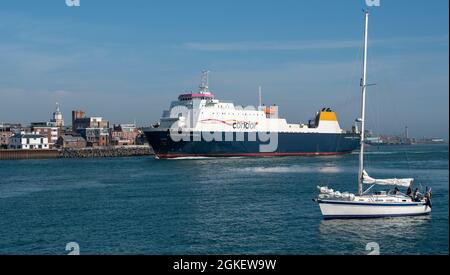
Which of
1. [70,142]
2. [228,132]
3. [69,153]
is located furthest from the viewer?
[70,142]

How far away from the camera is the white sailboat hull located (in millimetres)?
17516

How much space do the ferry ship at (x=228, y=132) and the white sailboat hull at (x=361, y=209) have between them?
34.7 m

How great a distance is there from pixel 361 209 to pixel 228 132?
37.3 meters

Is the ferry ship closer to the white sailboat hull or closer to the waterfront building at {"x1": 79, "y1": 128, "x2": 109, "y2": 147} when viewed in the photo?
the white sailboat hull

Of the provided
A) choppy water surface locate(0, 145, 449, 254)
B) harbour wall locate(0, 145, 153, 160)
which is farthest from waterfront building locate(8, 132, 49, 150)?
choppy water surface locate(0, 145, 449, 254)

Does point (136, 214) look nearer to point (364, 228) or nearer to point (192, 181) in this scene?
point (364, 228)

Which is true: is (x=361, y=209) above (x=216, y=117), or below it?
below

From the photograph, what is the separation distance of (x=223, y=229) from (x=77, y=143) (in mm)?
83273

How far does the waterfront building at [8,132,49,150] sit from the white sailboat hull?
2878 inches

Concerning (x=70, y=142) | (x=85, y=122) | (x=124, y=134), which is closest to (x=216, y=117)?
(x=70, y=142)

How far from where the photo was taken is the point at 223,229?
16.3 metres

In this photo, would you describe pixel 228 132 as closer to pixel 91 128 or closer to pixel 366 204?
pixel 366 204

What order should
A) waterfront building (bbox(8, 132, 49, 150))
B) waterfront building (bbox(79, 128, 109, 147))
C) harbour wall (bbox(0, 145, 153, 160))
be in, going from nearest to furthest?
harbour wall (bbox(0, 145, 153, 160)), waterfront building (bbox(8, 132, 49, 150)), waterfront building (bbox(79, 128, 109, 147))

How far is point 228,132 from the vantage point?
54562 mm
